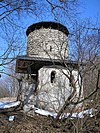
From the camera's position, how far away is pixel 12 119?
30.0ft

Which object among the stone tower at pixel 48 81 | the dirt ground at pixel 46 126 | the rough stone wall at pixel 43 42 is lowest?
the dirt ground at pixel 46 126

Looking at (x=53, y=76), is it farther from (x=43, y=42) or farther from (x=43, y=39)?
(x=43, y=39)

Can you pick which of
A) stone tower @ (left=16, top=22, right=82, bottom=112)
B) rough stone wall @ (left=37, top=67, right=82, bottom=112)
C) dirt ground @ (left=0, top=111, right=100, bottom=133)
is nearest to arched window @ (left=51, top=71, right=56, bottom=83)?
stone tower @ (left=16, top=22, right=82, bottom=112)

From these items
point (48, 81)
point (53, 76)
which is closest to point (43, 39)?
point (53, 76)

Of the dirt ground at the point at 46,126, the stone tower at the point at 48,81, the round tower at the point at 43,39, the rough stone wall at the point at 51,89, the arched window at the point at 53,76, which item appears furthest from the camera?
the round tower at the point at 43,39

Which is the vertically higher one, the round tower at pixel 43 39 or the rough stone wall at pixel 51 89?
the round tower at pixel 43 39

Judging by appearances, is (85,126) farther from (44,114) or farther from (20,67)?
(20,67)

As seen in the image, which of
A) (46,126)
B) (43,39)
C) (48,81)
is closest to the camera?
(46,126)

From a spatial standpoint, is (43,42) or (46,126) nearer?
(46,126)

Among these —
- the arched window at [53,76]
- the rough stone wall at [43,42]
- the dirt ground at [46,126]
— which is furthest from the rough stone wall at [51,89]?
the dirt ground at [46,126]

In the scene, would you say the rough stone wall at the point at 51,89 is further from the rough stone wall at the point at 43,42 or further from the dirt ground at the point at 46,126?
the dirt ground at the point at 46,126

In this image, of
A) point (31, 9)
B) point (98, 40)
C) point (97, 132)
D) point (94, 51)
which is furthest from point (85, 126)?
point (31, 9)

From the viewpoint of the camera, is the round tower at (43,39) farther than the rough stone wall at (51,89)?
Yes

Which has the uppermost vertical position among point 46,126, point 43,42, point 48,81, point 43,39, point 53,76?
point 43,39
